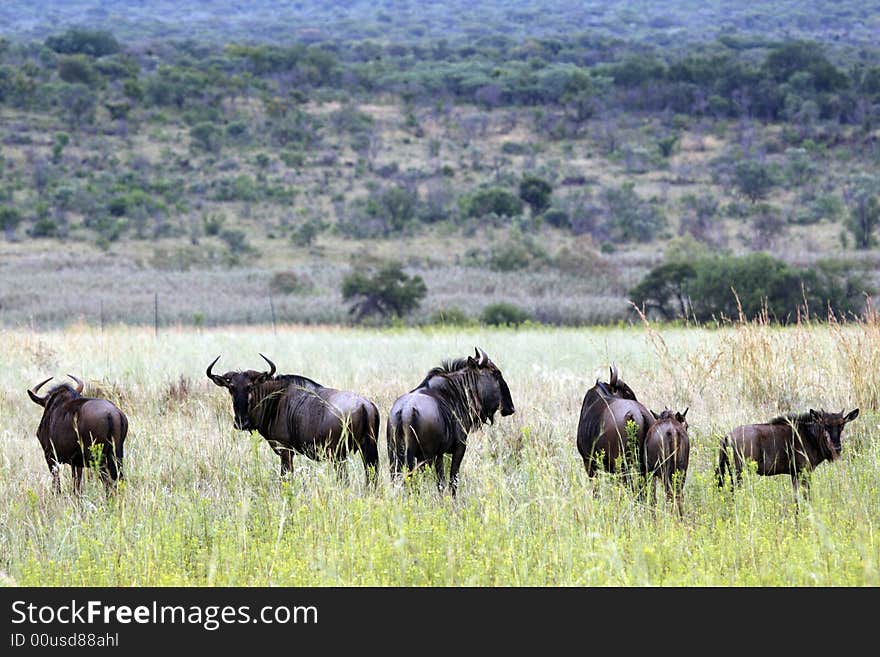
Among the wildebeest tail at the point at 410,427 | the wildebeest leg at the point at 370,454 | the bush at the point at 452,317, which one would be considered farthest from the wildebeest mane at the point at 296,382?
the bush at the point at 452,317

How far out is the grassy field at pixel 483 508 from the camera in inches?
198

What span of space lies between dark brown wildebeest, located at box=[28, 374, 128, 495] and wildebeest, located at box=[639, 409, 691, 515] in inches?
117

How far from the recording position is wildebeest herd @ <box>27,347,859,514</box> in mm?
6398

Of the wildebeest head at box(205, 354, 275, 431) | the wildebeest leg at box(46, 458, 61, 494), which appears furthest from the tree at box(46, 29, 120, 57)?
the wildebeest head at box(205, 354, 275, 431)

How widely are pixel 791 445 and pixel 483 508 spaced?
5.82 ft

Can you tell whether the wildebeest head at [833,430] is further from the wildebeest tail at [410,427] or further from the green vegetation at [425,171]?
the green vegetation at [425,171]

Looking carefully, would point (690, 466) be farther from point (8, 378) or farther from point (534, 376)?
point (8, 378)

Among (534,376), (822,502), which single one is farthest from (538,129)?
(822,502)

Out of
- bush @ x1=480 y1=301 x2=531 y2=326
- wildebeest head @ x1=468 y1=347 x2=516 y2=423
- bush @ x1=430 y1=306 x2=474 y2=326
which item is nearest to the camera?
wildebeest head @ x1=468 y1=347 x2=516 y2=423

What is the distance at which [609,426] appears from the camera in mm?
6418

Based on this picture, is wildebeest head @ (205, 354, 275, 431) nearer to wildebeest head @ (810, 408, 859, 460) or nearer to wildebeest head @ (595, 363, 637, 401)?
wildebeest head @ (595, 363, 637, 401)

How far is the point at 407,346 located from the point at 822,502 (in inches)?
392
